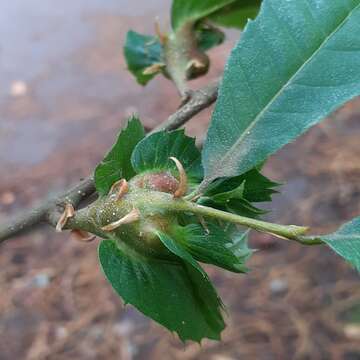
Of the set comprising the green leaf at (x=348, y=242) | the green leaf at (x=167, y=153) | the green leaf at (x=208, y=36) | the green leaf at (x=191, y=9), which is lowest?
the green leaf at (x=208, y=36)

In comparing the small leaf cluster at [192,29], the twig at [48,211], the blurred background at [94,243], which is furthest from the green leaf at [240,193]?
the blurred background at [94,243]

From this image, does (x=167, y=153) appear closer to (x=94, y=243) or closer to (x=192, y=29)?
(x=192, y=29)

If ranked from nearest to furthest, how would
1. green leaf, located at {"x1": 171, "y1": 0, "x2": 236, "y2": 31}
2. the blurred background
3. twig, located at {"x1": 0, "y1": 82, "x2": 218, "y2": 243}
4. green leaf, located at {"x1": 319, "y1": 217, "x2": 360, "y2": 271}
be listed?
green leaf, located at {"x1": 319, "y1": 217, "x2": 360, "y2": 271} < twig, located at {"x1": 0, "y1": 82, "x2": 218, "y2": 243} < green leaf, located at {"x1": 171, "y1": 0, "x2": 236, "y2": 31} < the blurred background

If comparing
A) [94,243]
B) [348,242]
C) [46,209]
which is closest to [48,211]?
[46,209]

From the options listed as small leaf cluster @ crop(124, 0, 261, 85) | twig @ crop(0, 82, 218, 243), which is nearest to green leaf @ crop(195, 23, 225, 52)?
small leaf cluster @ crop(124, 0, 261, 85)

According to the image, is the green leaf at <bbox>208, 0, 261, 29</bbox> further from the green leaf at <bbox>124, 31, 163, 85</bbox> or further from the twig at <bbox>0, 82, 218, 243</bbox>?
the twig at <bbox>0, 82, 218, 243</bbox>

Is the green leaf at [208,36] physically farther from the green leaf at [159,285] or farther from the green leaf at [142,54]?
the green leaf at [159,285]
